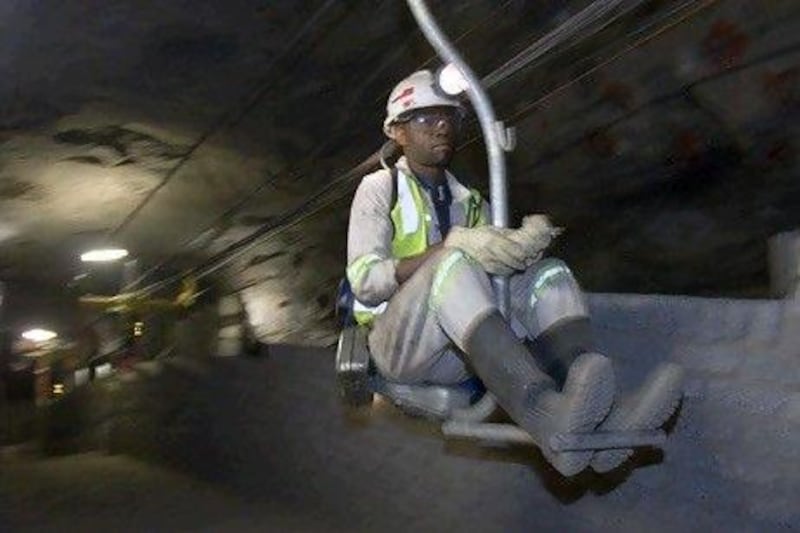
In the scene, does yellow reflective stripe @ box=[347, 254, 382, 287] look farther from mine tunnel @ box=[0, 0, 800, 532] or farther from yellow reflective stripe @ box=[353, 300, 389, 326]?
mine tunnel @ box=[0, 0, 800, 532]

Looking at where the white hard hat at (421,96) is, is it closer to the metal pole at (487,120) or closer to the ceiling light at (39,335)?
the metal pole at (487,120)

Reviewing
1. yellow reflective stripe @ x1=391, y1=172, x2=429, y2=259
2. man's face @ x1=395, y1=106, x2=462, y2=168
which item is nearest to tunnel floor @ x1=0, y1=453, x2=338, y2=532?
yellow reflective stripe @ x1=391, y1=172, x2=429, y2=259

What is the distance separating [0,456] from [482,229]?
1515cm

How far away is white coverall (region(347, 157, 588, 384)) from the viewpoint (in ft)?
9.67

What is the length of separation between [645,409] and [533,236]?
0.69 metres

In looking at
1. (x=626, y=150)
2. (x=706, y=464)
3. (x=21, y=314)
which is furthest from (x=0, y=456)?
(x=706, y=464)

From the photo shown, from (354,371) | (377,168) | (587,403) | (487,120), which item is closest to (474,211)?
(354,371)

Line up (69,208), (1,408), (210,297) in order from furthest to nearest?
(1,408), (210,297), (69,208)

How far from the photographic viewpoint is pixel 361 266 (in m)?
3.36

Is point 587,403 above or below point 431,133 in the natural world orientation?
below

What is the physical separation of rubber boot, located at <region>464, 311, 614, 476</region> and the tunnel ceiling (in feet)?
5.63

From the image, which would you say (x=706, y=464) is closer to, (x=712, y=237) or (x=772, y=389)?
(x=772, y=389)

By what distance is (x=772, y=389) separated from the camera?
3416 millimetres

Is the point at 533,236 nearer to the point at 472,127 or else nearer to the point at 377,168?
the point at 472,127
